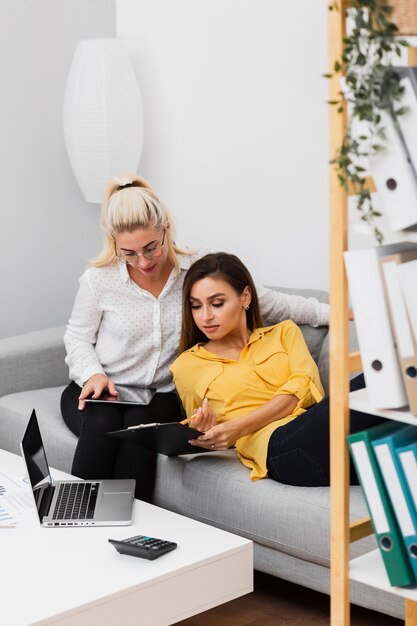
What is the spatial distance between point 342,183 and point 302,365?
1283mm

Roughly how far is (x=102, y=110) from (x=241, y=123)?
0.58 m

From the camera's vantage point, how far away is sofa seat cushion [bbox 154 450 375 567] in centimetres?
254

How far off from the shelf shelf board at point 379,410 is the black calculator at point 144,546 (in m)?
0.66

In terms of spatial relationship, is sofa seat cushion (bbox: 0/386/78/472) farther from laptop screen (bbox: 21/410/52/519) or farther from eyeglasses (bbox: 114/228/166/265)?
eyeglasses (bbox: 114/228/166/265)

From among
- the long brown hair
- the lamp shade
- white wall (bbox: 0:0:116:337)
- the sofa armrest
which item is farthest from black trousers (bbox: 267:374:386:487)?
white wall (bbox: 0:0:116:337)

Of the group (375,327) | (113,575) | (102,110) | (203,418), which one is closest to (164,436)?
(203,418)

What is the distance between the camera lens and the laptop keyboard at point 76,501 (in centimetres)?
249

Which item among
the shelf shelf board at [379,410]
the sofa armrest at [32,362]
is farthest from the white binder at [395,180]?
the sofa armrest at [32,362]

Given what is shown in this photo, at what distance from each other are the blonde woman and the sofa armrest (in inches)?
12.9

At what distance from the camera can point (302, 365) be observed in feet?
9.62

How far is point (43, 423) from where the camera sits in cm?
326

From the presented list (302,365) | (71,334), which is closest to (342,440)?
(302,365)

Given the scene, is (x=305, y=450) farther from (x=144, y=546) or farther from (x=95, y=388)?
(x=95, y=388)

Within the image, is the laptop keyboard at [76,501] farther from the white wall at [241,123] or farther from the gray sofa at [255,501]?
the white wall at [241,123]
